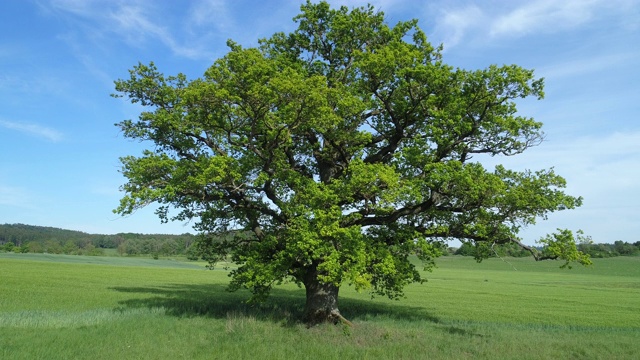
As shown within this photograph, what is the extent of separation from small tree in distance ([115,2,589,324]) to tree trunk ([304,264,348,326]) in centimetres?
6

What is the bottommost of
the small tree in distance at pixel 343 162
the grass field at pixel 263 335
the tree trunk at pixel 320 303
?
the grass field at pixel 263 335

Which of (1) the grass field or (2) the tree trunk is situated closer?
(1) the grass field

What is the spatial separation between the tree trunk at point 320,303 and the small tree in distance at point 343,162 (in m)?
0.06

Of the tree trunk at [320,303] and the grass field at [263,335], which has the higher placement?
the tree trunk at [320,303]

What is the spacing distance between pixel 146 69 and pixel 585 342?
2251 cm

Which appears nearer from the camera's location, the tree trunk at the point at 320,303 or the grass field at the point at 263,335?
the grass field at the point at 263,335

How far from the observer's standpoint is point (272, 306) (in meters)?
25.1

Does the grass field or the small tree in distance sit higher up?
the small tree in distance

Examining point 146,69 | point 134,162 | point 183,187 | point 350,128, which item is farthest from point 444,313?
point 146,69

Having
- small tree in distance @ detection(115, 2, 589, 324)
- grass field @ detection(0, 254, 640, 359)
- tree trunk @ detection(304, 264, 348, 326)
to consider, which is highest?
small tree in distance @ detection(115, 2, 589, 324)

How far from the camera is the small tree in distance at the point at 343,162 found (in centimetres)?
1680

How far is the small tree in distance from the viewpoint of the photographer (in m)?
16.8

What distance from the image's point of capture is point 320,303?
19.3 metres

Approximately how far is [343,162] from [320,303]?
664 centimetres
